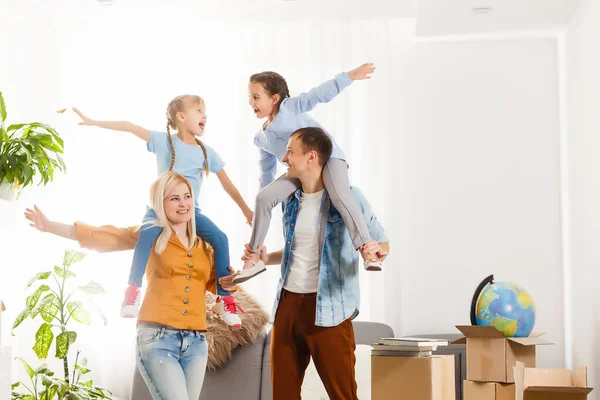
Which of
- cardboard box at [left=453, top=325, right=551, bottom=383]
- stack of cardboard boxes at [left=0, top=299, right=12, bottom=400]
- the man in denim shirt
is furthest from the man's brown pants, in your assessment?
stack of cardboard boxes at [left=0, top=299, right=12, bottom=400]

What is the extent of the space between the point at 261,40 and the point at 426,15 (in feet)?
4.14

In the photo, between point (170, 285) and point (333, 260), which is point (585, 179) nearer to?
point (333, 260)

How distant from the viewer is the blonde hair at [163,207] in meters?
3.10

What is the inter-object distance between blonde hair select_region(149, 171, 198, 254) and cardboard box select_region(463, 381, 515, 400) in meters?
1.68

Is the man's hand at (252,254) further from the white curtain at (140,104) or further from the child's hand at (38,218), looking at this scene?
the white curtain at (140,104)

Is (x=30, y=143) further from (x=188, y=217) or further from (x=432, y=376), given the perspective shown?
(x=432, y=376)

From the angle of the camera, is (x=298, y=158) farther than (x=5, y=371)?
No

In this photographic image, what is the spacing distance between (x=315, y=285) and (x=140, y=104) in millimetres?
3253

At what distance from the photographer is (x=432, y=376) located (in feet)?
10.7

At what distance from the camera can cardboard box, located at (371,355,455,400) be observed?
3262 millimetres

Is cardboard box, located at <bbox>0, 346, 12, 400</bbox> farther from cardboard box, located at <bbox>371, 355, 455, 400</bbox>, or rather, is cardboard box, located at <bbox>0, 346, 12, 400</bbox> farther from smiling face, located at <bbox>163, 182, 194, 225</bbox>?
cardboard box, located at <bbox>371, 355, 455, 400</bbox>

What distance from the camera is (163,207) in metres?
3.14

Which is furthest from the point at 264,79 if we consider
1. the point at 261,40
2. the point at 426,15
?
the point at 261,40

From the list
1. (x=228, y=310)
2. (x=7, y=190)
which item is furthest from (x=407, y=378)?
(x=7, y=190)
